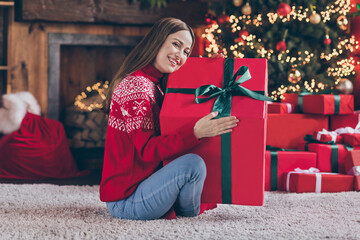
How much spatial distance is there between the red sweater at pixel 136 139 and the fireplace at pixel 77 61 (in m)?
2.20

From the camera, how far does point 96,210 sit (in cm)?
216

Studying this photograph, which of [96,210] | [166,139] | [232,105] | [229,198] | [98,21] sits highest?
[98,21]

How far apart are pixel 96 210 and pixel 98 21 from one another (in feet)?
7.25

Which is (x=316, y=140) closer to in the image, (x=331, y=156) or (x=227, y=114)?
(x=331, y=156)

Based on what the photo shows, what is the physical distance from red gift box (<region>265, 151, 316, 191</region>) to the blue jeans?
39.4 inches

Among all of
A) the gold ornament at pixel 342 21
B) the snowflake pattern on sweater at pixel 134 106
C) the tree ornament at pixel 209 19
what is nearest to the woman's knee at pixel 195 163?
the snowflake pattern on sweater at pixel 134 106

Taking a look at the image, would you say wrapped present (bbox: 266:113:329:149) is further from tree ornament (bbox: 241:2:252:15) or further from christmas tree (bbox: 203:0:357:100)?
tree ornament (bbox: 241:2:252:15)

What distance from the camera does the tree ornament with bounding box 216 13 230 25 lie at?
3605 mm

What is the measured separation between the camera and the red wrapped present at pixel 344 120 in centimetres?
308

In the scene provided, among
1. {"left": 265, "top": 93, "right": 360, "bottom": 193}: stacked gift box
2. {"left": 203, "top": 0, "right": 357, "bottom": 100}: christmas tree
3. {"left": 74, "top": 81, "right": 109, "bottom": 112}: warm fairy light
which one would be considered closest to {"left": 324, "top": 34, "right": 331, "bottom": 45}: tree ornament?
{"left": 203, "top": 0, "right": 357, "bottom": 100}: christmas tree

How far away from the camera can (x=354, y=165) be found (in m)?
2.73

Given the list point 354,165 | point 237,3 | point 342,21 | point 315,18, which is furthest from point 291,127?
point 237,3

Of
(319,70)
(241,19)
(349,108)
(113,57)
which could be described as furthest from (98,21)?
(349,108)

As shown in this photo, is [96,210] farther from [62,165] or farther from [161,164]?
[62,165]
